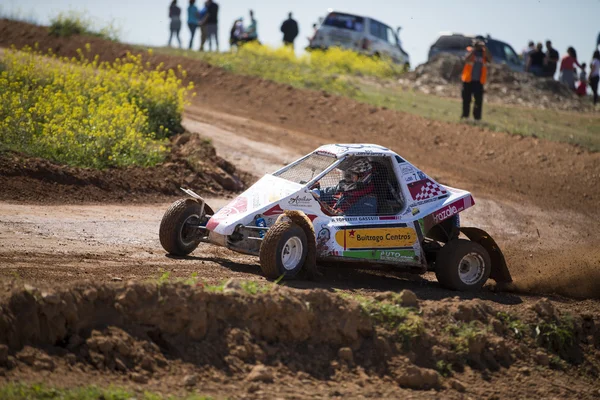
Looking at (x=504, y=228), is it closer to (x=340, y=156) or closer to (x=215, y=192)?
(x=215, y=192)

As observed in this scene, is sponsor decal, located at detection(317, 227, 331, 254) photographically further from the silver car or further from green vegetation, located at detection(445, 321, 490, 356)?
the silver car

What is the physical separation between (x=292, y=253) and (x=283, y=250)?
0.24 m

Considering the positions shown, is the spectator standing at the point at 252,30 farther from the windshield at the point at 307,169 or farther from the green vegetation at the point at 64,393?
the green vegetation at the point at 64,393

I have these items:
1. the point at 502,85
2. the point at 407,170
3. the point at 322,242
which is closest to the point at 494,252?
the point at 407,170

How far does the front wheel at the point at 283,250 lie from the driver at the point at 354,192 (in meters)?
0.89

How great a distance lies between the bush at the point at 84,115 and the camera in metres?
15.5

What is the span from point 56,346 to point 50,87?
11252 mm

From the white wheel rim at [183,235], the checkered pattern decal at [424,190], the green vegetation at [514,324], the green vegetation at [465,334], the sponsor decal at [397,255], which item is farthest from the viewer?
the checkered pattern decal at [424,190]

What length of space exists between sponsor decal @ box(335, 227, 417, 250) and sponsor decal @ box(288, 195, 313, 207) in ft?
1.71

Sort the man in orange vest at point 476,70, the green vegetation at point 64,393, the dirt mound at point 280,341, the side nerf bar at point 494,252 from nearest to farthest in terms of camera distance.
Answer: the green vegetation at point 64,393 < the dirt mound at point 280,341 < the side nerf bar at point 494,252 < the man in orange vest at point 476,70

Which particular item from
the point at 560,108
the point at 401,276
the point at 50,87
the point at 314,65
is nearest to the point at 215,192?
the point at 50,87

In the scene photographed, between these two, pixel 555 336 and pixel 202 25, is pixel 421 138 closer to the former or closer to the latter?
pixel 202 25

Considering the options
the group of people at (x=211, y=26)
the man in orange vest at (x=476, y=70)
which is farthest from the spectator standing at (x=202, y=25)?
the man in orange vest at (x=476, y=70)

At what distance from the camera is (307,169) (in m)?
11.0
